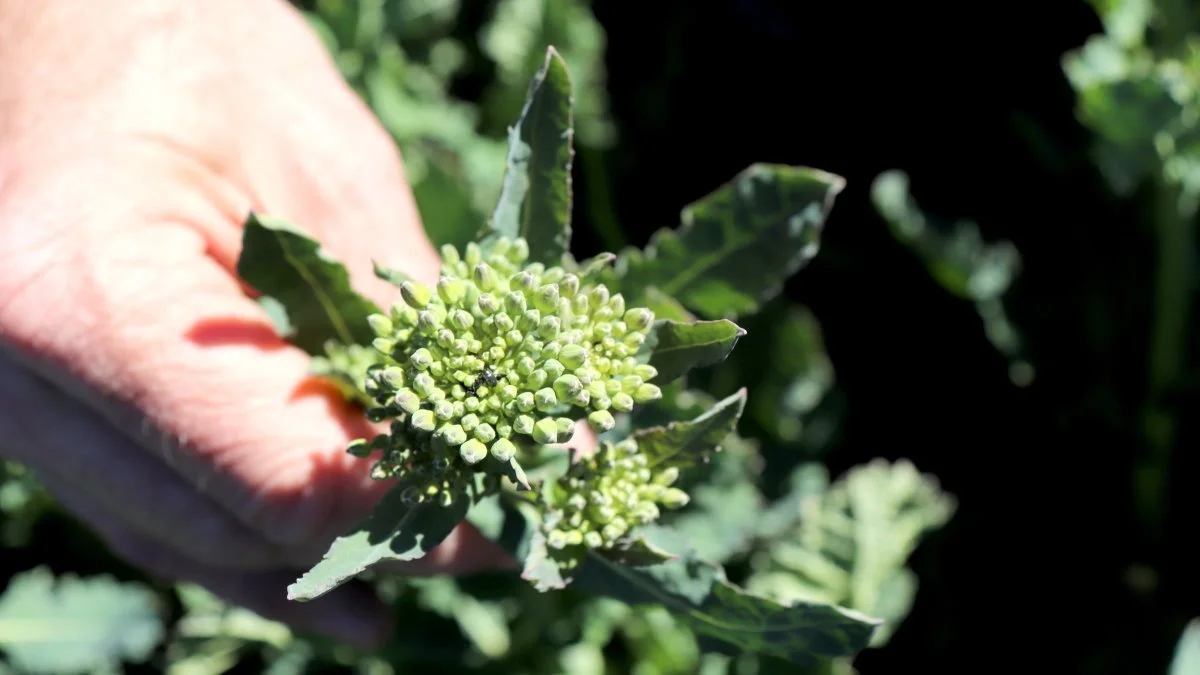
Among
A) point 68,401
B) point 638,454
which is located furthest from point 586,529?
point 68,401

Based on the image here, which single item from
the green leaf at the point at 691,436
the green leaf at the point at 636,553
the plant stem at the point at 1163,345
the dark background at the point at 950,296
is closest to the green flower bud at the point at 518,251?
the green leaf at the point at 691,436

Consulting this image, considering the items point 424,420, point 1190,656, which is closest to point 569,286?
point 424,420

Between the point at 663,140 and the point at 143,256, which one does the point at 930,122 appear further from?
the point at 143,256

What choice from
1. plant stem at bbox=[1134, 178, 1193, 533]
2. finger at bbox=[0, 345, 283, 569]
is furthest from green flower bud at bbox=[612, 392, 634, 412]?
plant stem at bbox=[1134, 178, 1193, 533]

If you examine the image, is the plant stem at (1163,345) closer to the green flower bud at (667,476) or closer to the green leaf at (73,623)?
the green flower bud at (667,476)

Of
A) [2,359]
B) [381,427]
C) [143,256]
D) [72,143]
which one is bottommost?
[381,427]

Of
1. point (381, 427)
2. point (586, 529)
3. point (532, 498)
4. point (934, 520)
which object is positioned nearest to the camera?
point (586, 529)
